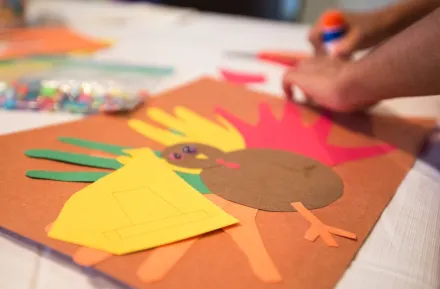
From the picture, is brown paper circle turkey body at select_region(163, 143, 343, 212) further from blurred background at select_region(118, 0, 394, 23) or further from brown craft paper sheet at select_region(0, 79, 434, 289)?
blurred background at select_region(118, 0, 394, 23)

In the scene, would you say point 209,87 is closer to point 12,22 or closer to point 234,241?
point 234,241

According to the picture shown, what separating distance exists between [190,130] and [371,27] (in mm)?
387

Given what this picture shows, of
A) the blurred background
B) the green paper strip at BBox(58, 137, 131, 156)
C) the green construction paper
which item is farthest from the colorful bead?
the blurred background

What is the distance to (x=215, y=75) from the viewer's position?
87 cm

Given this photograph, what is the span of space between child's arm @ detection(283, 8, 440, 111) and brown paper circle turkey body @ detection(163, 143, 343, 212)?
0.50 ft

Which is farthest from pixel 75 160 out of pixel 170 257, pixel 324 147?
pixel 324 147

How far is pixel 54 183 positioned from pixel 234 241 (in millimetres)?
189

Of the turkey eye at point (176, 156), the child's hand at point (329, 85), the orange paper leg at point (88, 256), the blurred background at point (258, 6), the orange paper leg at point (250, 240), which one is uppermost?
the blurred background at point (258, 6)

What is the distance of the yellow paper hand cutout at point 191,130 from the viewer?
1.84ft

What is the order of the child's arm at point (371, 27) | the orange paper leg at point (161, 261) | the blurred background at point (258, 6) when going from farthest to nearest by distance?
the blurred background at point (258, 6), the child's arm at point (371, 27), the orange paper leg at point (161, 261)

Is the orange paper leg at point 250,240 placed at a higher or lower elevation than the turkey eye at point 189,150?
lower

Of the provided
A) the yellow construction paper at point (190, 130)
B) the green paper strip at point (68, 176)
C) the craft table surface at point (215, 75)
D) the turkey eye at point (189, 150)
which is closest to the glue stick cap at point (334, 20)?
the craft table surface at point (215, 75)

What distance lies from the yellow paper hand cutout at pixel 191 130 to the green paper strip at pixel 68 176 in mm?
Answer: 116

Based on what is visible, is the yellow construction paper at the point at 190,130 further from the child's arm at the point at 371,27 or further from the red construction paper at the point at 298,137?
the child's arm at the point at 371,27
